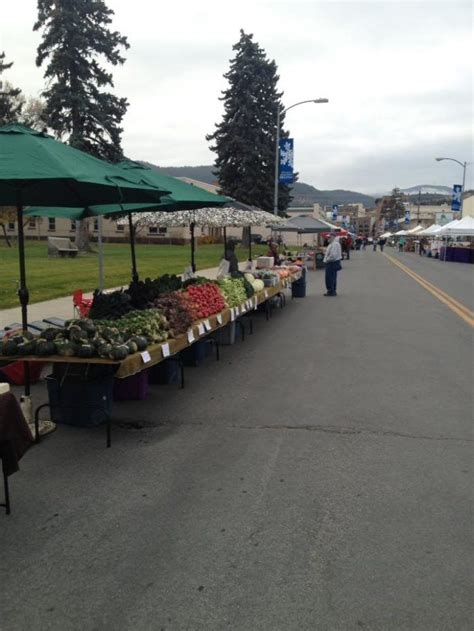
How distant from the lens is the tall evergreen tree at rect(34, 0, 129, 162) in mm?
35500

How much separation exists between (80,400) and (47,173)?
2.14m

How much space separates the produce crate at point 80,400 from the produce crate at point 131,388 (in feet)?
2.82

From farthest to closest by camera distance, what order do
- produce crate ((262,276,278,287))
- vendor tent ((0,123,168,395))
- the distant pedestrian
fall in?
produce crate ((262,276,278,287)) → the distant pedestrian → vendor tent ((0,123,168,395))

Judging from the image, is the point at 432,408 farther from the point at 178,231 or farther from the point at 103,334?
the point at 178,231

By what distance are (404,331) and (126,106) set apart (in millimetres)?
31561

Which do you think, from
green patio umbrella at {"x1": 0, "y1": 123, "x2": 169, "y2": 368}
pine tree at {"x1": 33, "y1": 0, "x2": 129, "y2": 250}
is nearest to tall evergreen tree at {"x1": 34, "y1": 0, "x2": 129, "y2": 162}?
pine tree at {"x1": 33, "y1": 0, "x2": 129, "y2": 250}

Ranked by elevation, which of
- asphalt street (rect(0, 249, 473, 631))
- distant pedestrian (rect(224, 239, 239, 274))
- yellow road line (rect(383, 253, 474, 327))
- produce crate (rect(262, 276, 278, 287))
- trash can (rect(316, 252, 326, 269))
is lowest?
asphalt street (rect(0, 249, 473, 631))

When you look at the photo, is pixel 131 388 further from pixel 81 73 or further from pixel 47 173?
pixel 81 73

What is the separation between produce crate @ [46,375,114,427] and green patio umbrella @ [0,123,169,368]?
0.97m

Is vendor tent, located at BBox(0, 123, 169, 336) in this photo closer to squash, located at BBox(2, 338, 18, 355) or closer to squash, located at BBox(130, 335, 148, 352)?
squash, located at BBox(2, 338, 18, 355)

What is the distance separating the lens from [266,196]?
4459 centimetres

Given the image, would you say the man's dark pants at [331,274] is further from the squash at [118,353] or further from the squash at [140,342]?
the squash at [118,353]

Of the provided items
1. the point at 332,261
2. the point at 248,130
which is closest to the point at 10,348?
the point at 332,261

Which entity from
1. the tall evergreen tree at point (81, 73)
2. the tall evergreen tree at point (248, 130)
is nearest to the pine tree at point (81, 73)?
the tall evergreen tree at point (81, 73)
